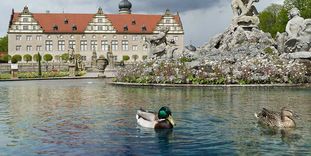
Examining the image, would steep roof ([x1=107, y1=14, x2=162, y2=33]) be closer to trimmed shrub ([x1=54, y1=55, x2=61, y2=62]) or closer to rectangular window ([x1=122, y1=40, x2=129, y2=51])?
rectangular window ([x1=122, y1=40, x2=129, y2=51])

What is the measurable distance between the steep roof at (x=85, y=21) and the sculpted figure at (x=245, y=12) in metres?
62.6

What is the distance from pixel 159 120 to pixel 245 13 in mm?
24024

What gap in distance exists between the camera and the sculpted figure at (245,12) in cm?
3188

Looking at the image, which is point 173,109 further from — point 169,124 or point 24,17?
point 24,17

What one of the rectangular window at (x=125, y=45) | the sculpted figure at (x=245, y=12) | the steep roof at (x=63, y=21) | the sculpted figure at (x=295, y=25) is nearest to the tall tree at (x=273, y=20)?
the sculpted figure at (x=245, y=12)

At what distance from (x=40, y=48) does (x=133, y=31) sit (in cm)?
1933

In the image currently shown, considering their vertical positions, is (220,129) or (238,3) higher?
(238,3)

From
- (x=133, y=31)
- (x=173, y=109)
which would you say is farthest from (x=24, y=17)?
(x=173, y=109)

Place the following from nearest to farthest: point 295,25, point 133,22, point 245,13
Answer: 1. point 295,25
2. point 245,13
3. point 133,22

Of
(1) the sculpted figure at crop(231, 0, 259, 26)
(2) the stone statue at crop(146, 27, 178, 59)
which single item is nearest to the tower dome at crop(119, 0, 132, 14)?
(2) the stone statue at crop(146, 27, 178, 59)

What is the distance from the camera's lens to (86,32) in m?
93.1

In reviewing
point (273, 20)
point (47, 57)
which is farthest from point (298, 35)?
point (47, 57)

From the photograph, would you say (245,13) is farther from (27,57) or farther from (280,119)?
(27,57)

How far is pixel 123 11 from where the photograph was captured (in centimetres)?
10488
